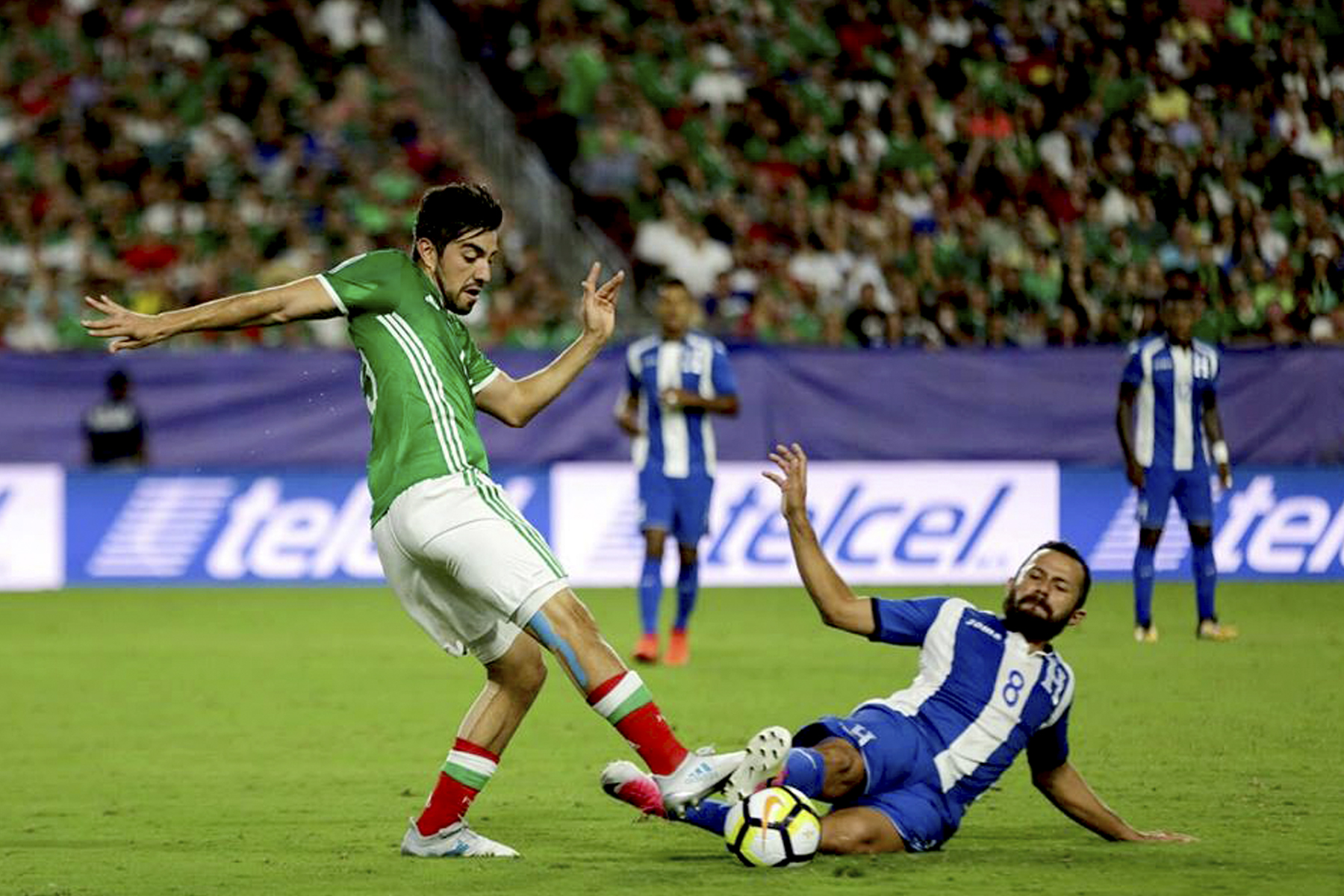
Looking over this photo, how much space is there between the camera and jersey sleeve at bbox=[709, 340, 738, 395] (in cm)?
1346

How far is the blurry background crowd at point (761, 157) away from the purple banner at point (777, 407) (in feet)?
2.45

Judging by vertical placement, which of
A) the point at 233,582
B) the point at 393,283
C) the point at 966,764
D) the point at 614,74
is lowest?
the point at 233,582

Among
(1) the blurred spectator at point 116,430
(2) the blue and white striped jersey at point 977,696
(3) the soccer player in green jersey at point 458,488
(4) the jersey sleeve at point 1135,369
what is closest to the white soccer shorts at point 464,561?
(3) the soccer player in green jersey at point 458,488

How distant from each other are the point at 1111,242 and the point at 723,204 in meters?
3.88

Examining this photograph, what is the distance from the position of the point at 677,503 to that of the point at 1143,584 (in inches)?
120

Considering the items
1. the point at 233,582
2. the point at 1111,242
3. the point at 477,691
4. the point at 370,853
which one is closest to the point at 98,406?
the point at 233,582

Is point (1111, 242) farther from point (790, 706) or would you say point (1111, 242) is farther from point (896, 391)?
point (790, 706)

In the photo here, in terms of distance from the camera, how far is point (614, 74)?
2408 centimetres

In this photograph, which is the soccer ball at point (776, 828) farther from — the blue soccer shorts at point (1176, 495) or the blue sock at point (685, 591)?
the blue soccer shorts at point (1176, 495)

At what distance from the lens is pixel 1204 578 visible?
14.3m

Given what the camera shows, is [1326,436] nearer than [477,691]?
No

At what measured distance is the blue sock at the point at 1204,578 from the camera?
46.6 ft

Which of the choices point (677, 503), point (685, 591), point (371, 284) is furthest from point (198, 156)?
point (371, 284)

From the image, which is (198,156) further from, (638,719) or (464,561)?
(638,719)
